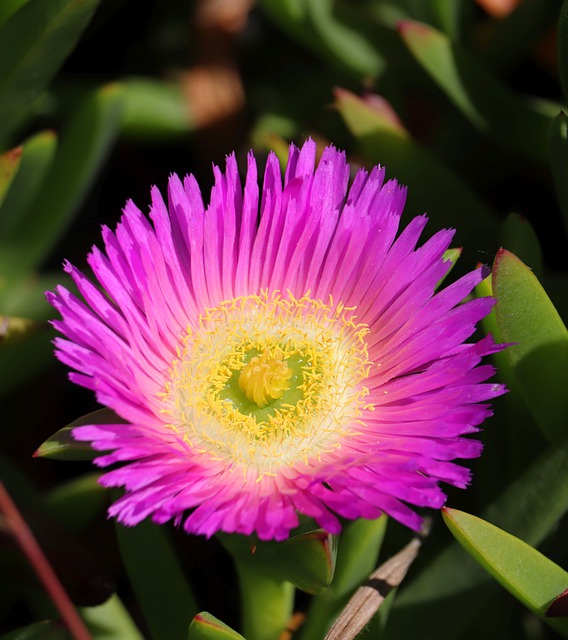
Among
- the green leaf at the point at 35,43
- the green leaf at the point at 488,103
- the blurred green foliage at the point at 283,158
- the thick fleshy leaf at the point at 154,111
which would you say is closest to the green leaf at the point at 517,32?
→ the blurred green foliage at the point at 283,158

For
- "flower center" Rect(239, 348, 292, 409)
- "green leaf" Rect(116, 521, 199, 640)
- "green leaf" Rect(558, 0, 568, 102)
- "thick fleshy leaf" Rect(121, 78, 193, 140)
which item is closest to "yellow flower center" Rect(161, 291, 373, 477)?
"flower center" Rect(239, 348, 292, 409)

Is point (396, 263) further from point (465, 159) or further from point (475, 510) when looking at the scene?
point (465, 159)

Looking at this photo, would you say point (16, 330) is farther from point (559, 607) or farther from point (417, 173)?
point (559, 607)

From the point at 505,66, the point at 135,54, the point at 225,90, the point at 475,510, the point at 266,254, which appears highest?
the point at 135,54

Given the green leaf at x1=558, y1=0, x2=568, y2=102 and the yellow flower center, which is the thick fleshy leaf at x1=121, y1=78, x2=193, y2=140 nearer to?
the yellow flower center

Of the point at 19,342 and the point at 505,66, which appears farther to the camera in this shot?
the point at 505,66

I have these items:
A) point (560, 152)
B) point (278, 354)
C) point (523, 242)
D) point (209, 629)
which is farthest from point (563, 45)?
point (209, 629)

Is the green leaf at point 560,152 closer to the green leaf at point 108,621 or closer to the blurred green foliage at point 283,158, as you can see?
the blurred green foliage at point 283,158

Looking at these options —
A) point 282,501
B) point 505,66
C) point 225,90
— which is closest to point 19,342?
point 282,501
